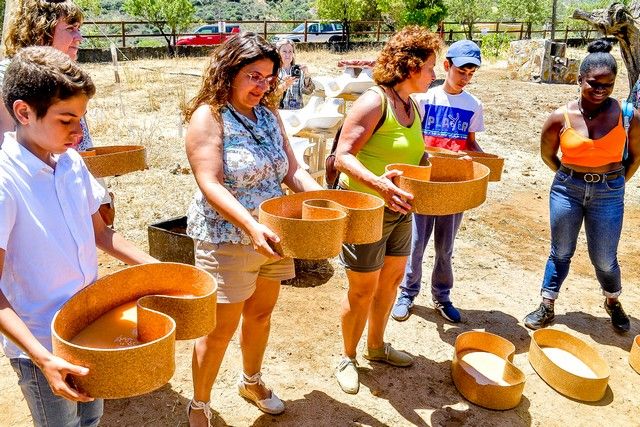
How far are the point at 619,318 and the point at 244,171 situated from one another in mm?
2750

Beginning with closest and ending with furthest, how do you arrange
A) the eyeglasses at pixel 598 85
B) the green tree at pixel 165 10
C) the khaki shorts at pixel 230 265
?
the khaki shorts at pixel 230 265 → the eyeglasses at pixel 598 85 → the green tree at pixel 165 10

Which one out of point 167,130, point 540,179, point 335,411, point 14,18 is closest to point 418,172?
point 335,411

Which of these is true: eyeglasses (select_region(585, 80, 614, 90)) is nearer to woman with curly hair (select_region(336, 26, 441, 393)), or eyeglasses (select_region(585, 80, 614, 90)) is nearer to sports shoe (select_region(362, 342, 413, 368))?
woman with curly hair (select_region(336, 26, 441, 393))

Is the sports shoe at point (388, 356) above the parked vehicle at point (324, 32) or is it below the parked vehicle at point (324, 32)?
below

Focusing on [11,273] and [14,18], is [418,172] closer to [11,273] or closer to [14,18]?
[11,273]

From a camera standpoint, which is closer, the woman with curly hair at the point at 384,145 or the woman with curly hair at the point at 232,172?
the woman with curly hair at the point at 232,172

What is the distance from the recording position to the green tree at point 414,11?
24.8 m

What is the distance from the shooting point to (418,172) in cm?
225

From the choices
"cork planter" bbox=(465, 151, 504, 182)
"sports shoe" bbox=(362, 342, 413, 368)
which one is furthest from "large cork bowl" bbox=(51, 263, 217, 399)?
"sports shoe" bbox=(362, 342, 413, 368)

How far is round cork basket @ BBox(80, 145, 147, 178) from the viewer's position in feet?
7.73

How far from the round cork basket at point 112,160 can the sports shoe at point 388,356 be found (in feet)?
5.03

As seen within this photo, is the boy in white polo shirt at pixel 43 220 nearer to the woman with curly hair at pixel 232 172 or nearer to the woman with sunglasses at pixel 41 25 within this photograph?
the woman with curly hair at pixel 232 172

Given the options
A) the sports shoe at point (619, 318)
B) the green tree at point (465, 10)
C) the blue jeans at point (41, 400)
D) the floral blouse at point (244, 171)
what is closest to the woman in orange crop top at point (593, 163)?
the sports shoe at point (619, 318)

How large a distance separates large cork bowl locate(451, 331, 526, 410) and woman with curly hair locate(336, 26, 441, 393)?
1.84 ft
